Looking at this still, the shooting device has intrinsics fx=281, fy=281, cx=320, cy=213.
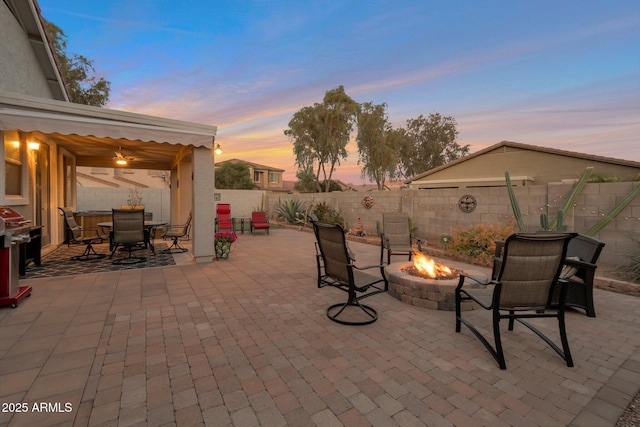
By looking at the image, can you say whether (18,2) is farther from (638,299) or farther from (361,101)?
(361,101)

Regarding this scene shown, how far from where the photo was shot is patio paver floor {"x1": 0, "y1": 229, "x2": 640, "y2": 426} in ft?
6.24

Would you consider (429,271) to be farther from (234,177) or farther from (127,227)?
(234,177)

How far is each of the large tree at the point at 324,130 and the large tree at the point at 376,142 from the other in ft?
5.73

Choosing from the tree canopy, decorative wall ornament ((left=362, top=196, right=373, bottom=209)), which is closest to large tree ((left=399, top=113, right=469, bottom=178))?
the tree canopy

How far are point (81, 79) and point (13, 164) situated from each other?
1584 centimetres

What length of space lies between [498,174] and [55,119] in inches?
645

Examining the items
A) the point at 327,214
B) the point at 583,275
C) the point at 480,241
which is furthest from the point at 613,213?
the point at 327,214

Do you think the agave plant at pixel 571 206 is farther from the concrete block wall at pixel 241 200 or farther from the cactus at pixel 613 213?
the concrete block wall at pixel 241 200

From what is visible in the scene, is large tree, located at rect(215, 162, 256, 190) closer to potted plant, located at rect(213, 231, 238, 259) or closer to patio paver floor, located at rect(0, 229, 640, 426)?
potted plant, located at rect(213, 231, 238, 259)

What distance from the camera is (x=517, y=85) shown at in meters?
9.58

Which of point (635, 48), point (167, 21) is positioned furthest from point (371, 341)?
point (167, 21)

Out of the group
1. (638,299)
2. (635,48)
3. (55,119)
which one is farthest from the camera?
(635,48)

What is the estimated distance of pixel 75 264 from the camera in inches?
245

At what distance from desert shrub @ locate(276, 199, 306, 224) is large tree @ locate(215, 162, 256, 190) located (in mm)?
17400
